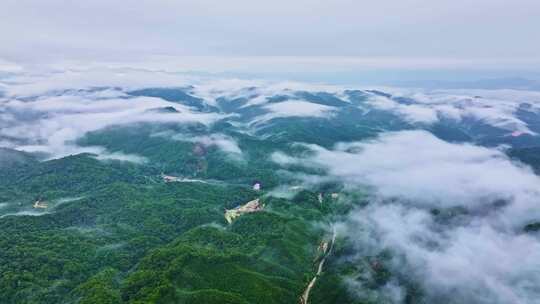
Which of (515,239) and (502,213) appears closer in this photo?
Answer: (515,239)

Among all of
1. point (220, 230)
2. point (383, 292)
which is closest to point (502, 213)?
point (383, 292)

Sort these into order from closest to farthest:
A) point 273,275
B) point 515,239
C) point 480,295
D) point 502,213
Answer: point 480,295 → point 273,275 → point 515,239 → point 502,213

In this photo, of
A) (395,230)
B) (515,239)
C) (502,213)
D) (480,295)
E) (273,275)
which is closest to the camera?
(480,295)

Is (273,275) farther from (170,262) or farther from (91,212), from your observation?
(91,212)

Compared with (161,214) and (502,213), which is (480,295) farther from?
(161,214)

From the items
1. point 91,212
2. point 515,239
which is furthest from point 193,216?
point 515,239

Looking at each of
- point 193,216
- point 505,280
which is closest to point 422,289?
point 505,280

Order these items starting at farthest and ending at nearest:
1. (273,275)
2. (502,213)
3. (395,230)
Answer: (502,213)
(395,230)
(273,275)

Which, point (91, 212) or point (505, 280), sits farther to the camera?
→ point (91, 212)
